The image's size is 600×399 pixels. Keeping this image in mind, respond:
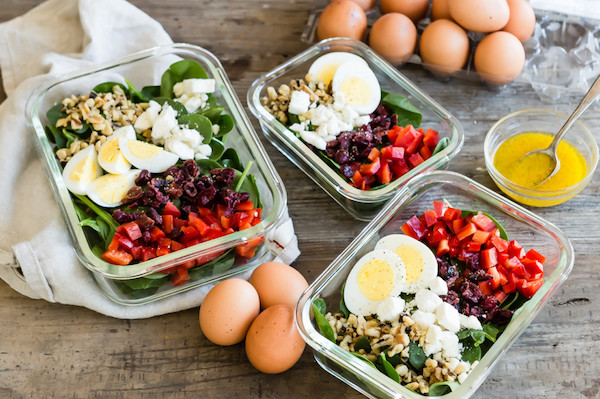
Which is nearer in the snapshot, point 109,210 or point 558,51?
point 109,210

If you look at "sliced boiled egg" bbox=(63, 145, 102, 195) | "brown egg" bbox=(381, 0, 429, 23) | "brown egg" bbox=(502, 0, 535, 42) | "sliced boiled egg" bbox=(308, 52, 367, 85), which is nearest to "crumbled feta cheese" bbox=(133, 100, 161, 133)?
"sliced boiled egg" bbox=(63, 145, 102, 195)

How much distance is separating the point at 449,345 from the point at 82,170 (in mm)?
1325

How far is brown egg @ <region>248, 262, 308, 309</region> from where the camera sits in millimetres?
1964

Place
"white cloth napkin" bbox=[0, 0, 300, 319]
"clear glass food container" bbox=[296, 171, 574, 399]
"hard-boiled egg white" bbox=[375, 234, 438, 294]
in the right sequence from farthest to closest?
"white cloth napkin" bbox=[0, 0, 300, 319] → "hard-boiled egg white" bbox=[375, 234, 438, 294] → "clear glass food container" bbox=[296, 171, 574, 399]

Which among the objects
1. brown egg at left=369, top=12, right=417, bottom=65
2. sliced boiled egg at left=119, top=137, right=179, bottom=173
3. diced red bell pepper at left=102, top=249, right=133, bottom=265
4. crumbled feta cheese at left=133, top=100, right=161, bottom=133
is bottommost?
diced red bell pepper at left=102, top=249, right=133, bottom=265

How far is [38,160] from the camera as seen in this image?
2373 millimetres

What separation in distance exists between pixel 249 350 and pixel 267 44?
1.45 meters

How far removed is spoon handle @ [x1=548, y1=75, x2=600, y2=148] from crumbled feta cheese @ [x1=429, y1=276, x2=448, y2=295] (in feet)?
2.52

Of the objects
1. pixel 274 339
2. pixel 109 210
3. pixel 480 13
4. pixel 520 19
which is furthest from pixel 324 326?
pixel 520 19

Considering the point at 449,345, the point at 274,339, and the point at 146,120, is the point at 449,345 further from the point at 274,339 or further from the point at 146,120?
the point at 146,120

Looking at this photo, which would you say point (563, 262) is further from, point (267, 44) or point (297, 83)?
point (267, 44)

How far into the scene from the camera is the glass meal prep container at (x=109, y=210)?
198 cm

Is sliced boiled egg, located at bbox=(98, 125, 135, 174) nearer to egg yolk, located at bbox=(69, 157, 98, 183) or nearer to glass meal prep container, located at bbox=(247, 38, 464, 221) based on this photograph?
egg yolk, located at bbox=(69, 157, 98, 183)

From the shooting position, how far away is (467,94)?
8.55 feet
